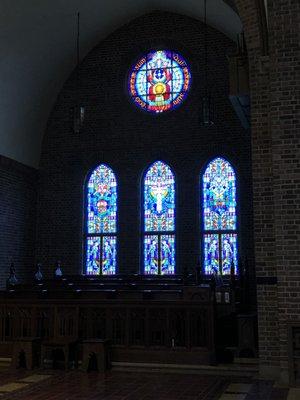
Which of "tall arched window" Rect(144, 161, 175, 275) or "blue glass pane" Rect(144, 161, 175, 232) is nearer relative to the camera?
"tall arched window" Rect(144, 161, 175, 275)

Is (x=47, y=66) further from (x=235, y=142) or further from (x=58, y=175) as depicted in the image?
(x=235, y=142)

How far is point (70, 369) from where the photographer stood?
27.8ft

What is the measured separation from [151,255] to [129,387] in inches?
361

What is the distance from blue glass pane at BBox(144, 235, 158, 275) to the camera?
16.1m

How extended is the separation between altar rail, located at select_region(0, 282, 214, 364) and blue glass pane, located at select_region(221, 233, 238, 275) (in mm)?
5725

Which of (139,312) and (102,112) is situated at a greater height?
(102,112)

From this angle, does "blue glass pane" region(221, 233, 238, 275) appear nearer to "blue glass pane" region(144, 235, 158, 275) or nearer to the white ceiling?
"blue glass pane" region(144, 235, 158, 275)

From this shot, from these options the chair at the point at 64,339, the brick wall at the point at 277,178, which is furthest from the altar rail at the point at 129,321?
the brick wall at the point at 277,178

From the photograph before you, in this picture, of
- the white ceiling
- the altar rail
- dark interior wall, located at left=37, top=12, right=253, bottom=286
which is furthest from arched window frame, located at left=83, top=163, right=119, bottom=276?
the altar rail

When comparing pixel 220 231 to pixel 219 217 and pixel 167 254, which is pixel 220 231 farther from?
pixel 167 254

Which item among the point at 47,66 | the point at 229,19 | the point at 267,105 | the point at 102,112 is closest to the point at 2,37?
the point at 47,66

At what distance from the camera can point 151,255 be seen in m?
16.2

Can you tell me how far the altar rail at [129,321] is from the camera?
865 cm

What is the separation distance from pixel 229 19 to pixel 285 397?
11.4 metres
